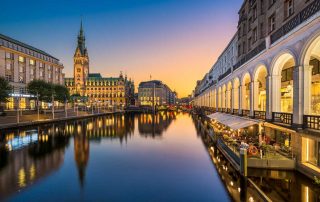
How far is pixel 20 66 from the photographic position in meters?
89.9

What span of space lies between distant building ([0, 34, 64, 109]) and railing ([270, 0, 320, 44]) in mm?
76613

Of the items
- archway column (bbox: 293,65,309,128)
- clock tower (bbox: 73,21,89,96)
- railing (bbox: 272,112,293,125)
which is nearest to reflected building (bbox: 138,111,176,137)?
railing (bbox: 272,112,293,125)

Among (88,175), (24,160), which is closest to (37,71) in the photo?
(24,160)

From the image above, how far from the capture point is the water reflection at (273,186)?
14.2 meters

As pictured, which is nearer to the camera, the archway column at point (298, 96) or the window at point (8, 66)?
the archway column at point (298, 96)

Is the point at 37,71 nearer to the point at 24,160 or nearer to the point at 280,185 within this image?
the point at 24,160

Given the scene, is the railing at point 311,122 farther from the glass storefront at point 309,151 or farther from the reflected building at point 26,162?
the reflected building at point 26,162

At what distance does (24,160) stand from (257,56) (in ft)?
88.6

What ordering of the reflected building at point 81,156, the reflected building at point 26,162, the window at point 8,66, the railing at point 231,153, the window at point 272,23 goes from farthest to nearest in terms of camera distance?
1. the window at point 8,66
2. the window at point 272,23
3. the reflected building at point 81,156
4. the railing at point 231,153
5. the reflected building at point 26,162

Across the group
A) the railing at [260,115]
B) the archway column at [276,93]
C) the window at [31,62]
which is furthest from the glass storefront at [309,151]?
the window at [31,62]

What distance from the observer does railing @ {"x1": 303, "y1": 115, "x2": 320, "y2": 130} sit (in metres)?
15.4

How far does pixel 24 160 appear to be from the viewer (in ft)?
78.9

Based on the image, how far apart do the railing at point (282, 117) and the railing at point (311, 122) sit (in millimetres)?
1881

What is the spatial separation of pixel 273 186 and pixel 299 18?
12.0 meters
